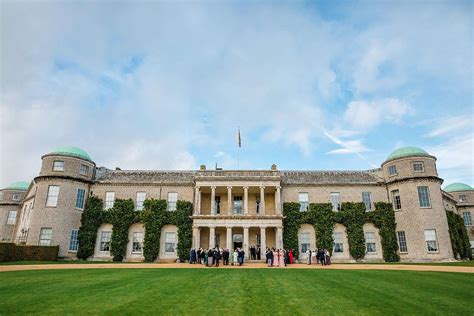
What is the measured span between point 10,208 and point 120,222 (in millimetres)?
24765

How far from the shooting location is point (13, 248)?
1076 inches

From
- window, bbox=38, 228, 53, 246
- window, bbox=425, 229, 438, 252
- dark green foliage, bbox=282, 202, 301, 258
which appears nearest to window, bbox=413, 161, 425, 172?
window, bbox=425, 229, 438, 252

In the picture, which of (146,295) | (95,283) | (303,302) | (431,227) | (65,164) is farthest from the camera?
(65,164)

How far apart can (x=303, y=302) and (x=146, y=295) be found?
5008mm

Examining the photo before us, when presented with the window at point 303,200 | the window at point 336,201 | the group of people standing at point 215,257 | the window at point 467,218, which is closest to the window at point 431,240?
the window at point 336,201

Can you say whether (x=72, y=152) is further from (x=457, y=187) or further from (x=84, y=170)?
(x=457, y=187)

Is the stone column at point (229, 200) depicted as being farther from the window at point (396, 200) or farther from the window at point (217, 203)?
the window at point (396, 200)

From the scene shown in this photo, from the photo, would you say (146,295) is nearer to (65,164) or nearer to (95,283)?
(95,283)

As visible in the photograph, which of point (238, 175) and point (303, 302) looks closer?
point (303, 302)

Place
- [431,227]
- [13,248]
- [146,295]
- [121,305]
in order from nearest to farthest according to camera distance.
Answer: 1. [121,305]
2. [146,295]
3. [13,248]
4. [431,227]

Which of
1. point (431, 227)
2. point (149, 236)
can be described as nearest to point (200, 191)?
point (149, 236)

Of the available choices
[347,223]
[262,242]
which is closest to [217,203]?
[262,242]

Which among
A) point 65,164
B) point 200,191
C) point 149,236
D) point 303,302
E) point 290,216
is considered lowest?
point 303,302

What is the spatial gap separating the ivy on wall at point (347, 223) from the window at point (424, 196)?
3145mm
